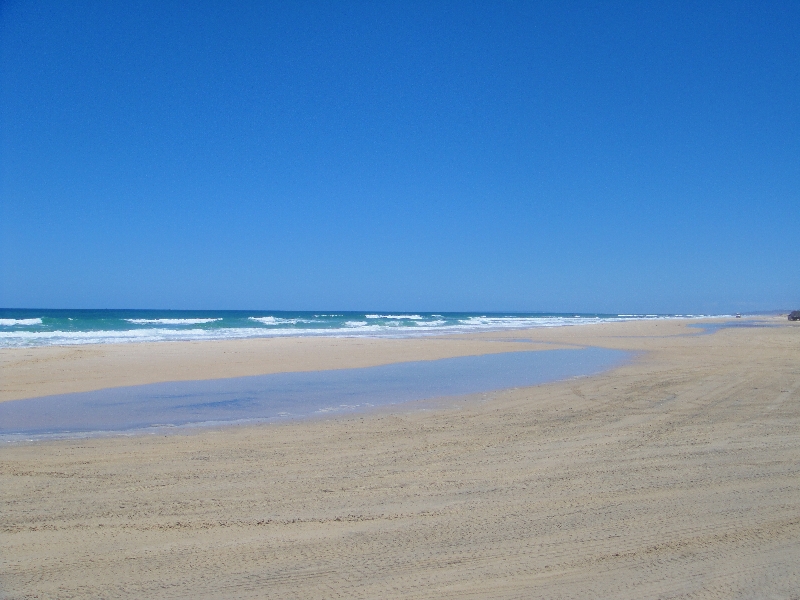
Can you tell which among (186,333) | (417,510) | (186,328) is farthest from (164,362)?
(186,328)

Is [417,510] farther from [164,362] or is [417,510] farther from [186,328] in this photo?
[186,328]

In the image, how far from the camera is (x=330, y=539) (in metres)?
4.39

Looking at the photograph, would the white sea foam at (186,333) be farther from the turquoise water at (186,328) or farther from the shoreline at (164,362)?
the shoreline at (164,362)

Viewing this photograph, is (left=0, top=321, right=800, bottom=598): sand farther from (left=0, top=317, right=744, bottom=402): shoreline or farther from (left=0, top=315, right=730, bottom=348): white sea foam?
(left=0, top=315, right=730, bottom=348): white sea foam

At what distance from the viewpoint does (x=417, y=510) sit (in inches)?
196

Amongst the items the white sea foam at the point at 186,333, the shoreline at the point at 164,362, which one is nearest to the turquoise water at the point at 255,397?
the shoreline at the point at 164,362

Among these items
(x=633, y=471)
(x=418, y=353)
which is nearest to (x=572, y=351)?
(x=418, y=353)

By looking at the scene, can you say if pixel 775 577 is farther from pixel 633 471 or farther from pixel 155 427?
pixel 155 427

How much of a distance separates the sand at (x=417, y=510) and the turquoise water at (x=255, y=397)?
120cm

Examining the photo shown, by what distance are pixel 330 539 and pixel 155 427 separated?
5.21 m

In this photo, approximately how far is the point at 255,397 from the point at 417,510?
725 cm

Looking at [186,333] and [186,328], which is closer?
[186,333]

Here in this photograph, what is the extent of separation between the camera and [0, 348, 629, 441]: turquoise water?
8945 mm

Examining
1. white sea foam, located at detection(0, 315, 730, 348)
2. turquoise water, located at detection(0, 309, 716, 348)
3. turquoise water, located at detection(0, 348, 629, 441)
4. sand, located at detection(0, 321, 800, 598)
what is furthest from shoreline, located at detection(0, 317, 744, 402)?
turquoise water, located at detection(0, 309, 716, 348)
